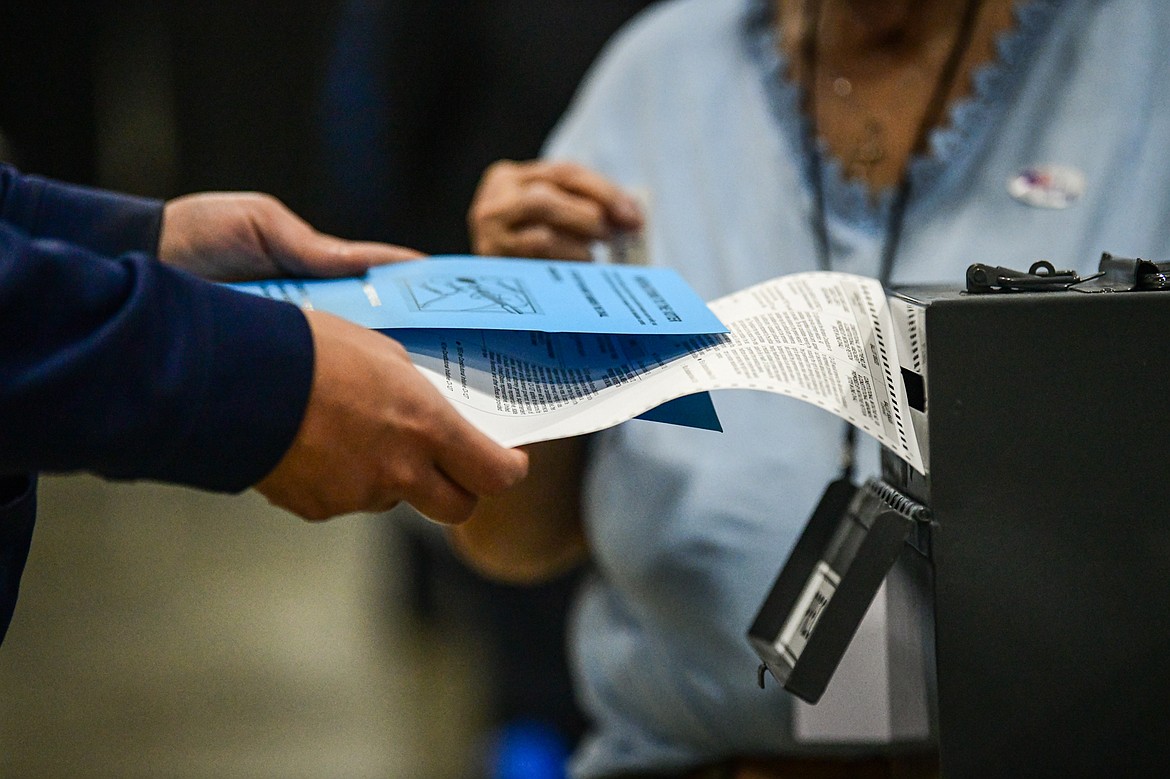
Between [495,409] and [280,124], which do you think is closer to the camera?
[495,409]

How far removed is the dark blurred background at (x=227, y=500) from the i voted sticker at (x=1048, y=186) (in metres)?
0.99

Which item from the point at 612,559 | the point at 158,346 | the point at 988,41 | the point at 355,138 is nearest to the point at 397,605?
the point at 355,138

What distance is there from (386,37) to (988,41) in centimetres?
125

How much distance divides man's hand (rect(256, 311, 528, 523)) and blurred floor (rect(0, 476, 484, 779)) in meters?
1.81

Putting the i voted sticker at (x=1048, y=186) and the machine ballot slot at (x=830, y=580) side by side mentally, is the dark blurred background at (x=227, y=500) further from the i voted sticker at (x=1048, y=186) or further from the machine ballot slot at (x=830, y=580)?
the machine ballot slot at (x=830, y=580)

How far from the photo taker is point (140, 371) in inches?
15.8

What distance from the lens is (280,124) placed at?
6.27ft

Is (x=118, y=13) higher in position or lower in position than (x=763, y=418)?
lower

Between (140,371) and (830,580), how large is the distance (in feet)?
1.11

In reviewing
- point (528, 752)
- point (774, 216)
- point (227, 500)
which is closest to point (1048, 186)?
point (774, 216)


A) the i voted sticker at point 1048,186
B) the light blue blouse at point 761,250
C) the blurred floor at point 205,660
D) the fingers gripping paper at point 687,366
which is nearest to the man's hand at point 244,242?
the fingers gripping paper at point 687,366

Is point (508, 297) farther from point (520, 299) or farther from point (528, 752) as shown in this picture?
point (528, 752)

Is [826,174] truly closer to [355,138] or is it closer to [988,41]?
[988,41]

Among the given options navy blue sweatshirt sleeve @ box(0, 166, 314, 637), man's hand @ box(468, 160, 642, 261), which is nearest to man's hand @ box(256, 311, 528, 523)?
navy blue sweatshirt sleeve @ box(0, 166, 314, 637)
